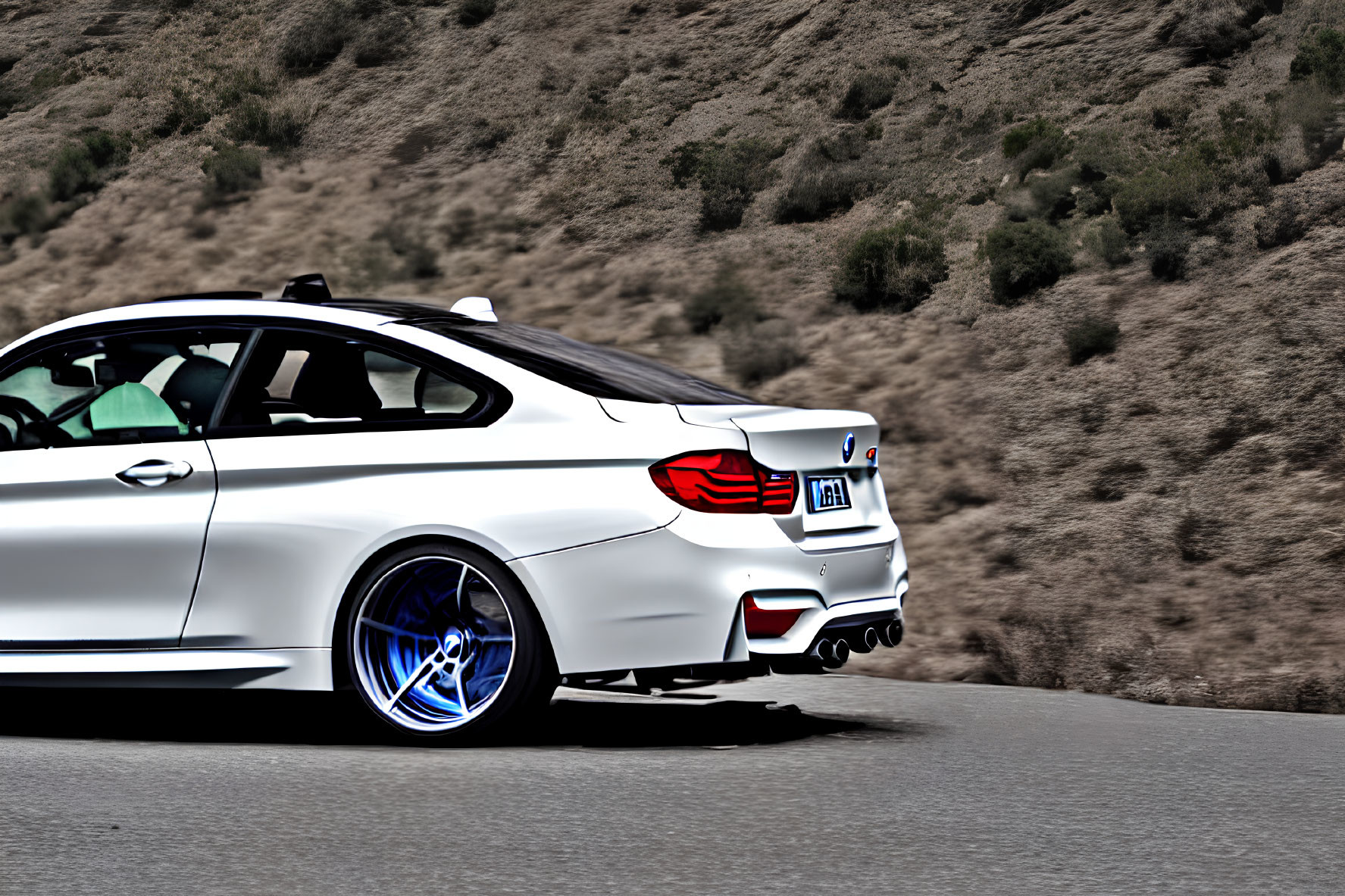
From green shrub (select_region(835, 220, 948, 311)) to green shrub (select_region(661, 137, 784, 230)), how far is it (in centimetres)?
386

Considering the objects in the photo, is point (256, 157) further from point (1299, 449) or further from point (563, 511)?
point (563, 511)

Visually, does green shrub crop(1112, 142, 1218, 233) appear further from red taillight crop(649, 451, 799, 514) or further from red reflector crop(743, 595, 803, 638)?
red reflector crop(743, 595, 803, 638)

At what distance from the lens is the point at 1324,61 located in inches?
904

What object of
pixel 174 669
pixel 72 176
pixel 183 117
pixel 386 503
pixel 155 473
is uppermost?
pixel 183 117

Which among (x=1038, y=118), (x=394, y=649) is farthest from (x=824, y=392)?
(x=394, y=649)

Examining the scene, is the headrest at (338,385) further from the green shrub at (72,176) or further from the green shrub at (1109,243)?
the green shrub at (72,176)

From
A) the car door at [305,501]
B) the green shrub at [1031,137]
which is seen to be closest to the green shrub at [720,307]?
the green shrub at [1031,137]

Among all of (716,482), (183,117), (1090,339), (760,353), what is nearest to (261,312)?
(716,482)

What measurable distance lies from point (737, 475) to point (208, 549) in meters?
2.11

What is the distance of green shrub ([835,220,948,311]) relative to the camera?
19859 millimetres

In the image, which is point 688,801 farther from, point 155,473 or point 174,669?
point 155,473

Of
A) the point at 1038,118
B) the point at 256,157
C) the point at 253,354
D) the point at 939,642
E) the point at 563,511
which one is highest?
the point at 256,157

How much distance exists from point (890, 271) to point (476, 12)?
16.3 m

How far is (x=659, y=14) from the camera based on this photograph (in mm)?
32500
